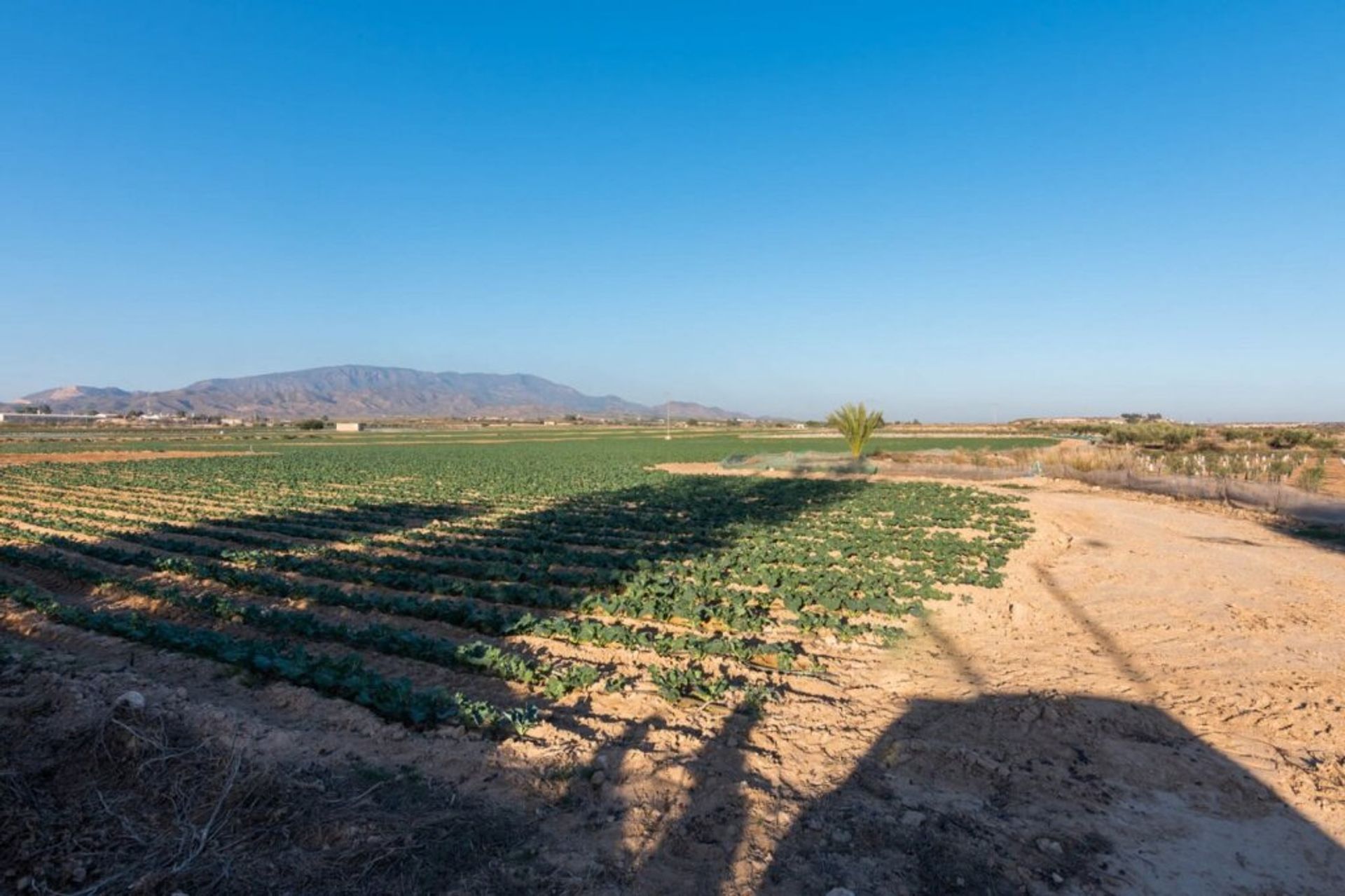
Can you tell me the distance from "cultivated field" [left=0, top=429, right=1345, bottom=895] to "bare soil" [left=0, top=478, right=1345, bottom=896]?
0.09ft

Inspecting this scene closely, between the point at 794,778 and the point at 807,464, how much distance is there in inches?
1367

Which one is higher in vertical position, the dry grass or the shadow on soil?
the dry grass

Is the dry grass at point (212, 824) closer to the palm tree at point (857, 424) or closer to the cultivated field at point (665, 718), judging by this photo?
the cultivated field at point (665, 718)

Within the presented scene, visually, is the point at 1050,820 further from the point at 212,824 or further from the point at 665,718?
the point at 212,824

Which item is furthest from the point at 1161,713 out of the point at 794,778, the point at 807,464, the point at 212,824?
the point at 807,464

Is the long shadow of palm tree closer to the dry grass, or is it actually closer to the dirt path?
the dirt path

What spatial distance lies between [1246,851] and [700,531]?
13.8 meters

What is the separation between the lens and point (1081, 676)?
8133mm

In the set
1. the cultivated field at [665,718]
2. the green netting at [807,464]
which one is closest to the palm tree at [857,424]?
the green netting at [807,464]

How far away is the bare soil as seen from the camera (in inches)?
171

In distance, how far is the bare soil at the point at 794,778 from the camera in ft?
14.2

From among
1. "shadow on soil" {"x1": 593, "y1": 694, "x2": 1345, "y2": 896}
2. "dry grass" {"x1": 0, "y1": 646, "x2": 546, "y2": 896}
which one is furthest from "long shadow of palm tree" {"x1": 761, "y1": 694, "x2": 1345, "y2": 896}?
"dry grass" {"x1": 0, "y1": 646, "x2": 546, "y2": 896}

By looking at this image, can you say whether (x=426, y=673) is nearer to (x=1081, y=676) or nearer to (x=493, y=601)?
(x=493, y=601)

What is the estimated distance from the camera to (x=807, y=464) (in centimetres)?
3969
